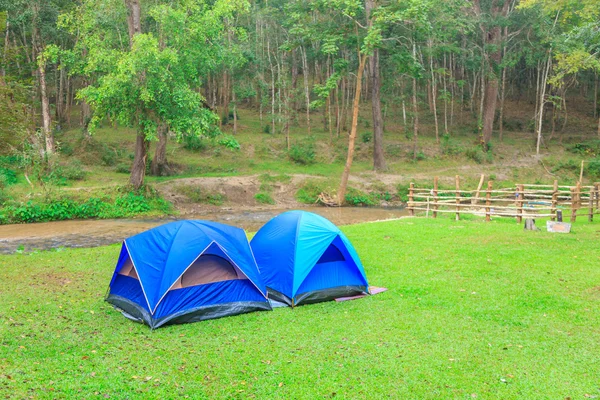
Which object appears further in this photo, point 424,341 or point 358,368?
point 424,341

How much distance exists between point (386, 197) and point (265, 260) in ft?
66.3

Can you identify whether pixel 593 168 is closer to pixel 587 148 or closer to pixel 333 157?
pixel 587 148

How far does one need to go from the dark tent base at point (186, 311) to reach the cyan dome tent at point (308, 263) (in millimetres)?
610

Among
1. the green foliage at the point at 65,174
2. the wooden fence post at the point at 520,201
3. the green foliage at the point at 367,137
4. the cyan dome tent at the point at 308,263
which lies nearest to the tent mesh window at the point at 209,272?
the cyan dome tent at the point at 308,263

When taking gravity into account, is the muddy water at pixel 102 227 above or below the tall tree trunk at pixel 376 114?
below

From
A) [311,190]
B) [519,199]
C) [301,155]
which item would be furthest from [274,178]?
[519,199]

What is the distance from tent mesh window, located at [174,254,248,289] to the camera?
814 cm

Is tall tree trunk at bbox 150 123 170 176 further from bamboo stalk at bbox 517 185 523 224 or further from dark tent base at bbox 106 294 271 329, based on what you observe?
dark tent base at bbox 106 294 271 329

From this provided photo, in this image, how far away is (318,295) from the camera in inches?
353

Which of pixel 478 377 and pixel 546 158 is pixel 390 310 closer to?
pixel 478 377

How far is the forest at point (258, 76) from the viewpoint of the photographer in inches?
802

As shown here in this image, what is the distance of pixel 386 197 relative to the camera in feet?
94.3

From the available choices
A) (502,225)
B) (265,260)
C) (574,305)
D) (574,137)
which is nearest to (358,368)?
(265,260)

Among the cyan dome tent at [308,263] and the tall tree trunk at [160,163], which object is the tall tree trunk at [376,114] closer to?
the tall tree trunk at [160,163]
